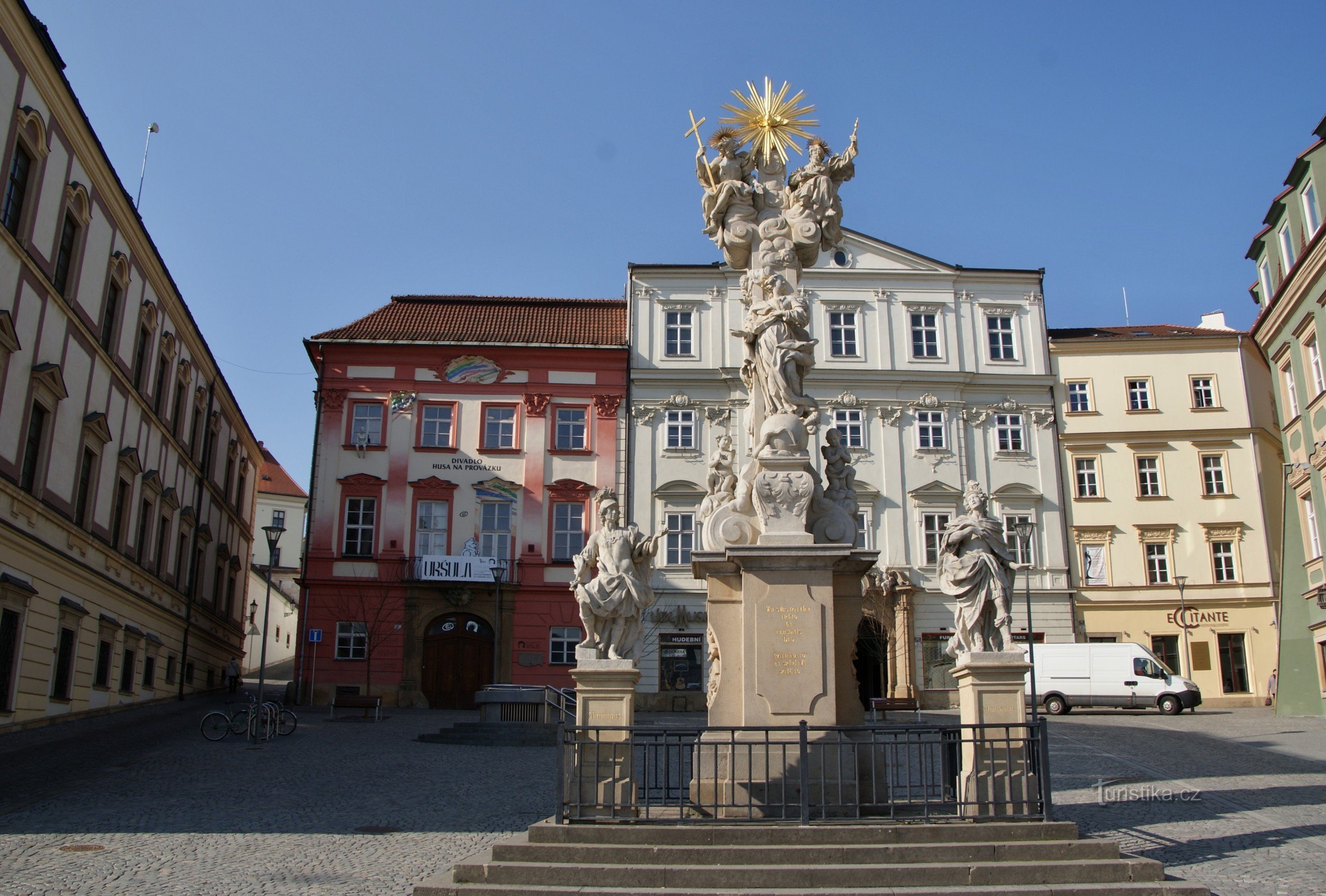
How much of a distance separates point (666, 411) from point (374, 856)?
A: 89.0ft

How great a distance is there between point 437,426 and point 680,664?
1103cm

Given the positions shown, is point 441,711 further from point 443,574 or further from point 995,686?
point 995,686

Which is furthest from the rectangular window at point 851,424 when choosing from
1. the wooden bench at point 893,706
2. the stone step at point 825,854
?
the stone step at point 825,854

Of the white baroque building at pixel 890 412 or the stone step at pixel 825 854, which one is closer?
the stone step at pixel 825 854

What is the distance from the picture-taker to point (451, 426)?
35.2m

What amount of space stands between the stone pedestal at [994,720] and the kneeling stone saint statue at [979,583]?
0.18 m

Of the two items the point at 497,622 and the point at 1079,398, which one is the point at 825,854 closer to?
the point at 497,622

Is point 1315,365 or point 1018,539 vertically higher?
point 1315,365

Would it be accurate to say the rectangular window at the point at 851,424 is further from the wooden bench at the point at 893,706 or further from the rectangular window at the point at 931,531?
the wooden bench at the point at 893,706

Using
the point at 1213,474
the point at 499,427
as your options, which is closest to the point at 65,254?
the point at 499,427

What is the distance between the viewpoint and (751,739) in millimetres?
9812

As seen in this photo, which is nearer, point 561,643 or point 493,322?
point 561,643

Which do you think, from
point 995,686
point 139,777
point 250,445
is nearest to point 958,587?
point 995,686

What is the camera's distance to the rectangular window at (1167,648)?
34625 mm
